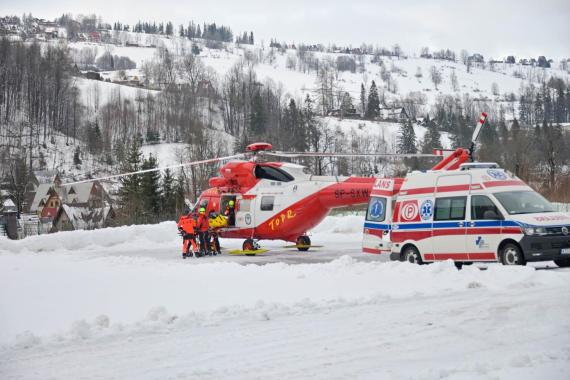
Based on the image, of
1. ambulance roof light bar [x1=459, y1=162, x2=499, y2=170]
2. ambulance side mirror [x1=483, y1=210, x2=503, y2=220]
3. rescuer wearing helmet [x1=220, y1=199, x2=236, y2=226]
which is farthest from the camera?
rescuer wearing helmet [x1=220, y1=199, x2=236, y2=226]

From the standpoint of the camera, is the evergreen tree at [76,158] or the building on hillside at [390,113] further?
the building on hillside at [390,113]

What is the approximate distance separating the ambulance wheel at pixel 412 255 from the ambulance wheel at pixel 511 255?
7.45ft

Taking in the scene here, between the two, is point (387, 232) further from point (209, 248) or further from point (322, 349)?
point (322, 349)

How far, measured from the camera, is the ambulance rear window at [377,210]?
16672mm

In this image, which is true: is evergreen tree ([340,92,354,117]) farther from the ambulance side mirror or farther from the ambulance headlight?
the ambulance headlight

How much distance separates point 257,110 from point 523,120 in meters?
43.3

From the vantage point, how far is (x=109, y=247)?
86.5 ft

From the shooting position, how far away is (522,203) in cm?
1391

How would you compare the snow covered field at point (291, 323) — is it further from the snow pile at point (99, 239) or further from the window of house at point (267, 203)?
the snow pile at point (99, 239)

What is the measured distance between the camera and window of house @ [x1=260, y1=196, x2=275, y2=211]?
22453 mm

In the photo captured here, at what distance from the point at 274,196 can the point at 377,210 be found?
630 centimetres

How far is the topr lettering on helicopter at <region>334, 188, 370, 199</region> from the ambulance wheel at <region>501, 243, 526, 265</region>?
23.7 feet

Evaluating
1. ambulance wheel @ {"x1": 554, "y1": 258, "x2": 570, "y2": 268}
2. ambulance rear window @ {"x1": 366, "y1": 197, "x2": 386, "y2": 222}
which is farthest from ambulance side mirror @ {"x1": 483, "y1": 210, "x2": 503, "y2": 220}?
ambulance rear window @ {"x1": 366, "y1": 197, "x2": 386, "y2": 222}

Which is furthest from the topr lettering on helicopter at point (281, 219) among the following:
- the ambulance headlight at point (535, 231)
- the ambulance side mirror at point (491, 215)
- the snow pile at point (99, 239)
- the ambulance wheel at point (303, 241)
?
the ambulance headlight at point (535, 231)
